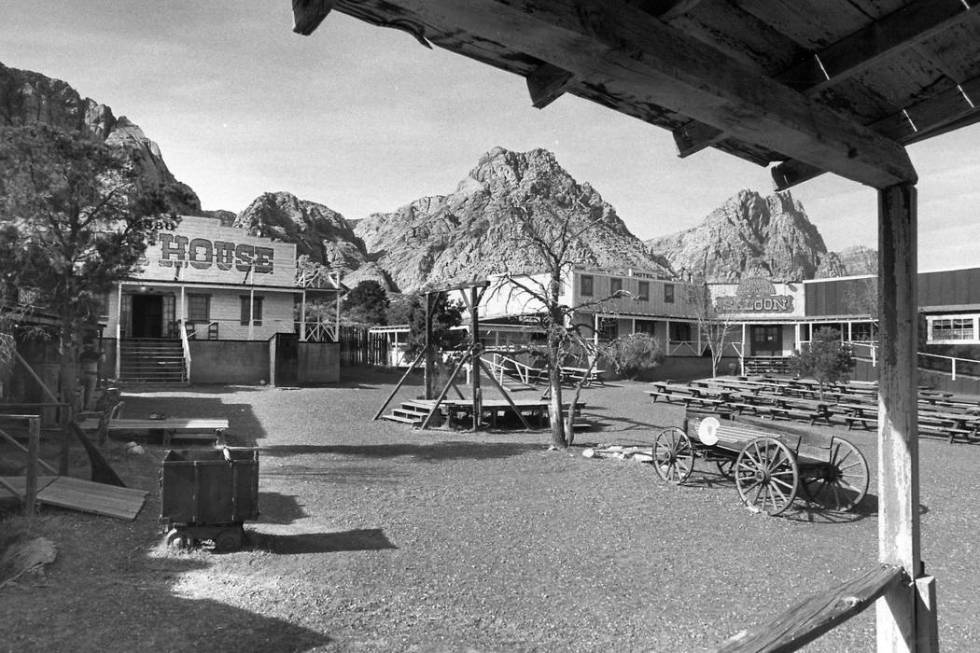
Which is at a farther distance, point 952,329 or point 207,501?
point 952,329

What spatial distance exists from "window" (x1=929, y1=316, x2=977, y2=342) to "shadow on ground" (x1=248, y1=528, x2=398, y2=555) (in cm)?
3504

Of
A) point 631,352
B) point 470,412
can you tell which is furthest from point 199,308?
point 631,352

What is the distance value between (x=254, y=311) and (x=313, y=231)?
136 metres

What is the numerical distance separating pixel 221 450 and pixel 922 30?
8.07 metres

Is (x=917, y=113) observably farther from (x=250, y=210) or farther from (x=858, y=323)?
(x=250, y=210)

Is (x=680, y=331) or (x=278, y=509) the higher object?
(x=680, y=331)

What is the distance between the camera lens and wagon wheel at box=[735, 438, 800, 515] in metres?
9.05

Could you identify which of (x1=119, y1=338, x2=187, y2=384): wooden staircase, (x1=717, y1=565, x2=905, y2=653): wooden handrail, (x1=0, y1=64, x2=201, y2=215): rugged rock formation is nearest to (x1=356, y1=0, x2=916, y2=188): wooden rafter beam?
(x1=717, y1=565, x2=905, y2=653): wooden handrail

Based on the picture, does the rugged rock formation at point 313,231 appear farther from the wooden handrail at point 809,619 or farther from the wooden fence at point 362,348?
the wooden handrail at point 809,619

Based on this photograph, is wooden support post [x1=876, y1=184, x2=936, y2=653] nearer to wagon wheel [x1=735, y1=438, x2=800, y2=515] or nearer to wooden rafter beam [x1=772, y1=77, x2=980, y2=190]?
wooden rafter beam [x1=772, y1=77, x2=980, y2=190]

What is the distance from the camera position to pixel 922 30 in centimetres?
264

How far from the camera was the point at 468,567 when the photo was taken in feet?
22.1

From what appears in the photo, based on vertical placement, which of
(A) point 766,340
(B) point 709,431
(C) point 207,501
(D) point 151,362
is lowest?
(C) point 207,501

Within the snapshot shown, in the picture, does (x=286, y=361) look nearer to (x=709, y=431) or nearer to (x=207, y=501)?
(x=709, y=431)
